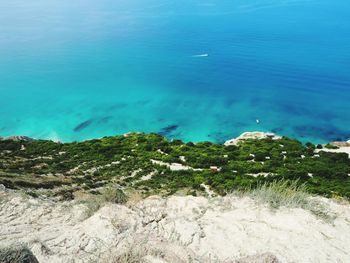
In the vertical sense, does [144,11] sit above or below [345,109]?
above

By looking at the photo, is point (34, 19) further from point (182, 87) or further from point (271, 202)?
point (271, 202)

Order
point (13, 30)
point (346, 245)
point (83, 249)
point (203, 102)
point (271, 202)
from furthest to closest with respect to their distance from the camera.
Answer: point (13, 30), point (203, 102), point (271, 202), point (346, 245), point (83, 249)

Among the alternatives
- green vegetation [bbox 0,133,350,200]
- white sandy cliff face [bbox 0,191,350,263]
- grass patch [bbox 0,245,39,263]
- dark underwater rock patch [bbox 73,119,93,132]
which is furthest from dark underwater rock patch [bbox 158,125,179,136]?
grass patch [bbox 0,245,39,263]

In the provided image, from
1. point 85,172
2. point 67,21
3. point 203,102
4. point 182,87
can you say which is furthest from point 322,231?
point 67,21

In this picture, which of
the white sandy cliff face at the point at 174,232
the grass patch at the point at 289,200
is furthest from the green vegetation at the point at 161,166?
the grass patch at the point at 289,200

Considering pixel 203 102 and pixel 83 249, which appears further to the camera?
pixel 203 102

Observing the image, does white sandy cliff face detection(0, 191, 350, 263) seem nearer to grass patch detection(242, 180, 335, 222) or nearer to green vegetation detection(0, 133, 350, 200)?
grass patch detection(242, 180, 335, 222)
